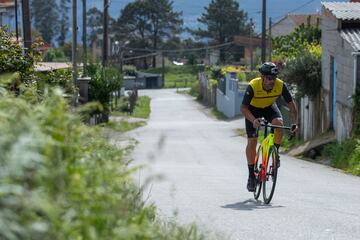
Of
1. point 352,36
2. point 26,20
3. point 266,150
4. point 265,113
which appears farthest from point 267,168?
point 26,20

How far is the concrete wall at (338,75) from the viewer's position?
2128cm

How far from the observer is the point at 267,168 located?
10.6 metres

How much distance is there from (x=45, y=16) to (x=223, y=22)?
36381mm

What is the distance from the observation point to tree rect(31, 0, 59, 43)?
13025cm

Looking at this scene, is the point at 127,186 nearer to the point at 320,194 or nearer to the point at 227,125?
the point at 320,194

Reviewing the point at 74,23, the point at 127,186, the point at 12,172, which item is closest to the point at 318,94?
the point at 74,23

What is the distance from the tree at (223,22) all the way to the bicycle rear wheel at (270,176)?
3755 inches

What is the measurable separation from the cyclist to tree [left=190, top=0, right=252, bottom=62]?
311ft

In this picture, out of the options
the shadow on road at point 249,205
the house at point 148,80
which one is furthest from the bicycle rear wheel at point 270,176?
the house at point 148,80

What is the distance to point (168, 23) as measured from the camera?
116 m

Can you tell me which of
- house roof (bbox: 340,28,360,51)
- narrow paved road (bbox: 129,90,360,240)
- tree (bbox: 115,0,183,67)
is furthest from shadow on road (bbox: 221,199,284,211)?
tree (bbox: 115,0,183,67)

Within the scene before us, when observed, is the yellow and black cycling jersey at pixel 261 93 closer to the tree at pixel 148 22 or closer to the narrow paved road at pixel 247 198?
the narrow paved road at pixel 247 198

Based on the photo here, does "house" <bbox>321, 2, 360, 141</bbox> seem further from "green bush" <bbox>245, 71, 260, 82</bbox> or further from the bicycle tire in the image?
"green bush" <bbox>245, 71, 260, 82</bbox>

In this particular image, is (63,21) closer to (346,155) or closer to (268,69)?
(346,155)
